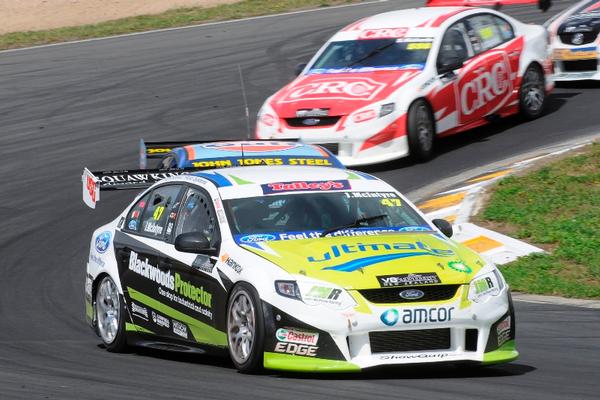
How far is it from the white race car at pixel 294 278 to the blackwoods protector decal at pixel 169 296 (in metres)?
0.01

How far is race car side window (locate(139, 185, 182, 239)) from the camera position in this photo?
951cm

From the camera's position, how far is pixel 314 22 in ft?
89.7

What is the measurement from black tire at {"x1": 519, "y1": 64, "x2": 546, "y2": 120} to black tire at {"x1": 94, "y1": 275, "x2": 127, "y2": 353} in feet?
31.3

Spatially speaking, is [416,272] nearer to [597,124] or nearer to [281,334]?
[281,334]

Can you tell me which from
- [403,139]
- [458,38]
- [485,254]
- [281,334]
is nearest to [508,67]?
[458,38]

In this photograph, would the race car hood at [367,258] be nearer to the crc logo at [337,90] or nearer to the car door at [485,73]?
the crc logo at [337,90]

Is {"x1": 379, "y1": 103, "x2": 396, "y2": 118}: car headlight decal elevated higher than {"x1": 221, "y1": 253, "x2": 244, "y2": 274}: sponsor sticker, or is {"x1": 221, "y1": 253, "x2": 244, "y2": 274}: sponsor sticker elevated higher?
{"x1": 221, "y1": 253, "x2": 244, "y2": 274}: sponsor sticker

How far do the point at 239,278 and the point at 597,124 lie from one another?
35.4 ft

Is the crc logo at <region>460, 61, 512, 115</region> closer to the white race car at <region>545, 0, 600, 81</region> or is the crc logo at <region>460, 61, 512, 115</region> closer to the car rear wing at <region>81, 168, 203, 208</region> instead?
the white race car at <region>545, 0, 600, 81</region>

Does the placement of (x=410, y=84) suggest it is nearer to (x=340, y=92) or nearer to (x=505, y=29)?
(x=340, y=92)

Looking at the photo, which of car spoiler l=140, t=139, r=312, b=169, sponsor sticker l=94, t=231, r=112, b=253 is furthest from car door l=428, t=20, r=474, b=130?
sponsor sticker l=94, t=231, r=112, b=253

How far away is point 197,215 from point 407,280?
1.86 metres

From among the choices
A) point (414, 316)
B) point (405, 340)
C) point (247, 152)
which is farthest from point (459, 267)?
point (247, 152)

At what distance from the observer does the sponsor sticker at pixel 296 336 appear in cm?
789
